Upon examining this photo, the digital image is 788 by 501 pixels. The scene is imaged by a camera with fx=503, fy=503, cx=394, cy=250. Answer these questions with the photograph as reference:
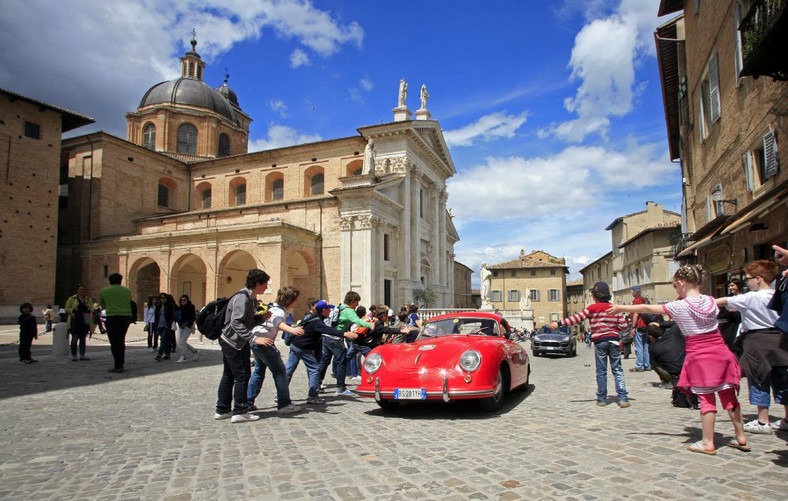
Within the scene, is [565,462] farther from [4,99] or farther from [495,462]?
[4,99]

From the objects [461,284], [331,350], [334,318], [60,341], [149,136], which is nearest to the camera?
[331,350]

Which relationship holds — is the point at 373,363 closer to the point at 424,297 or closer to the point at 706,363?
the point at 706,363

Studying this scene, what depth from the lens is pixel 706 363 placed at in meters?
4.17

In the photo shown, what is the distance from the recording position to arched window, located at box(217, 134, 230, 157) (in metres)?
43.4

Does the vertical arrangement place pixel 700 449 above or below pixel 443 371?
below

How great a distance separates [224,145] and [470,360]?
42309 mm

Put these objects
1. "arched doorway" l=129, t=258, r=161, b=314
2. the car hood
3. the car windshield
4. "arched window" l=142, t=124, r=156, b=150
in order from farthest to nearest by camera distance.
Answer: "arched window" l=142, t=124, r=156, b=150
"arched doorway" l=129, t=258, r=161, b=314
the car windshield
the car hood

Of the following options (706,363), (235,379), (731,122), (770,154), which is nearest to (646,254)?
(731,122)

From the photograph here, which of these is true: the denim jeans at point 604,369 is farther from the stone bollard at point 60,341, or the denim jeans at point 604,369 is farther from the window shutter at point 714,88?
the stone bollard at point 60,341

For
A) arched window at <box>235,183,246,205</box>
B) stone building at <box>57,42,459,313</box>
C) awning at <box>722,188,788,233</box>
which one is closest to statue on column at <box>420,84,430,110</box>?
stone building at <box>57,42,459,313</box>

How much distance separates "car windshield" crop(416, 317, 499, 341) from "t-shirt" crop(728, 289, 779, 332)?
3.36 m

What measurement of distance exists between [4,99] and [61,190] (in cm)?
865

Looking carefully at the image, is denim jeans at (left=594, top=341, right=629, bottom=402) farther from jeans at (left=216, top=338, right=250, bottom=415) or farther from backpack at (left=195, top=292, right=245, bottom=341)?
backpack at (left=195, top=292, right=245, bottom=341)

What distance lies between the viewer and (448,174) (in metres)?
39.6
